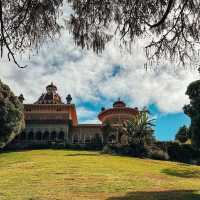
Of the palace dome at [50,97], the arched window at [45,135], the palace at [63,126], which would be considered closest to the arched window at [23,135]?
the palace at [63,126]

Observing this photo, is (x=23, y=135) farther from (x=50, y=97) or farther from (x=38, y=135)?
(x=50, y=97)

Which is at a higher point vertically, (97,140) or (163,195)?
(97,140)

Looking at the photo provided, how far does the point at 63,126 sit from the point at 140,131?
20.1 meters

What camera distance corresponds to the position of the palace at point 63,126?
256ft

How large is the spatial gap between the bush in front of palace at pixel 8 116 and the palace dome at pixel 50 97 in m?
26.2

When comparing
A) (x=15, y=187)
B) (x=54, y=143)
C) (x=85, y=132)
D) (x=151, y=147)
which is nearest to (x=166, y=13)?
(x=15, y=187)

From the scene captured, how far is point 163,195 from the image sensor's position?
81.6 feet

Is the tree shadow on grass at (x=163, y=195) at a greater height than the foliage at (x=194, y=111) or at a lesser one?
lesser

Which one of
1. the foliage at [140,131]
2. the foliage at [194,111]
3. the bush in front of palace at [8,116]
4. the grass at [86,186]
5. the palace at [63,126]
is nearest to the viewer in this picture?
the grass at [86,186]

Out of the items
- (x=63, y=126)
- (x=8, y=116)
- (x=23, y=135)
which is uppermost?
(x=63, y=126)

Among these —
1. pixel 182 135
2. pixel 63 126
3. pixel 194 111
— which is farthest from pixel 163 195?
pixel 182 135

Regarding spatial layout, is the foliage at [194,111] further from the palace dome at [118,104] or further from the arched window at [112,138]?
the palace dome at [118,104]

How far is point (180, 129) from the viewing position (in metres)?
86.3

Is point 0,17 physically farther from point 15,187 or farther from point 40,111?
point 40,111
